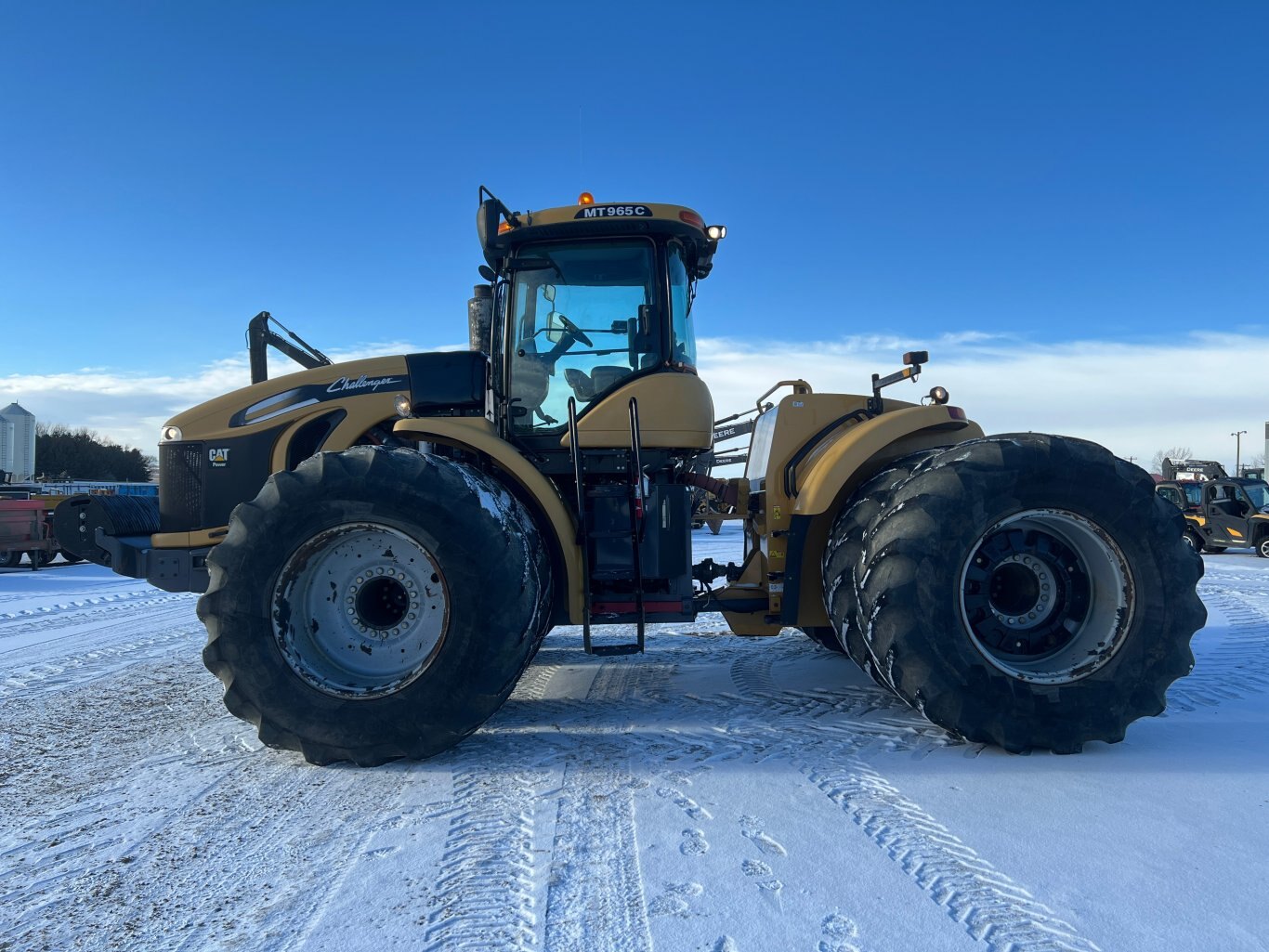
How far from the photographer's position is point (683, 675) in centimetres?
521

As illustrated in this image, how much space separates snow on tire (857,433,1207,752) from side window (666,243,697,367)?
156 centimetres

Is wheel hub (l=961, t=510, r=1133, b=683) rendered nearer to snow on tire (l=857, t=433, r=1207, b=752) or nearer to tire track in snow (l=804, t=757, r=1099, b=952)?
snow on tire (l=857, t=433, r=1207, b=752)

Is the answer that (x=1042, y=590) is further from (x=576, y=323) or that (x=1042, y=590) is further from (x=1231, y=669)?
(x=576, y=323)

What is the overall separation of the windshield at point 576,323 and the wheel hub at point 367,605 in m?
1.12

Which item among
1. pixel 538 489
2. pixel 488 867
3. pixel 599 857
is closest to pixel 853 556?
pixel 538 489

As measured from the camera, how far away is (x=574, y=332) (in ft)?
14.7

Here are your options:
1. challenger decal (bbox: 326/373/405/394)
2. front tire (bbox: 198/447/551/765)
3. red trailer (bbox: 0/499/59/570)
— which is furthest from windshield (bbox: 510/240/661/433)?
red trailer (bbox: 0/499/59/570)

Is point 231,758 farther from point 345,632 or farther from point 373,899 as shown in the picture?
point 373,899

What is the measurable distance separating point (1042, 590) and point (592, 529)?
2.23 metres

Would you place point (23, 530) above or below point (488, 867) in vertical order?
above

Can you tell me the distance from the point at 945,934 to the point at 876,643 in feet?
5.00

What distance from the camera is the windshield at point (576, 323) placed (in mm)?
4461

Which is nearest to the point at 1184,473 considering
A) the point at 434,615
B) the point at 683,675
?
the point at 683,675

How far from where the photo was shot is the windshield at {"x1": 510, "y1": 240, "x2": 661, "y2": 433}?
446cm
